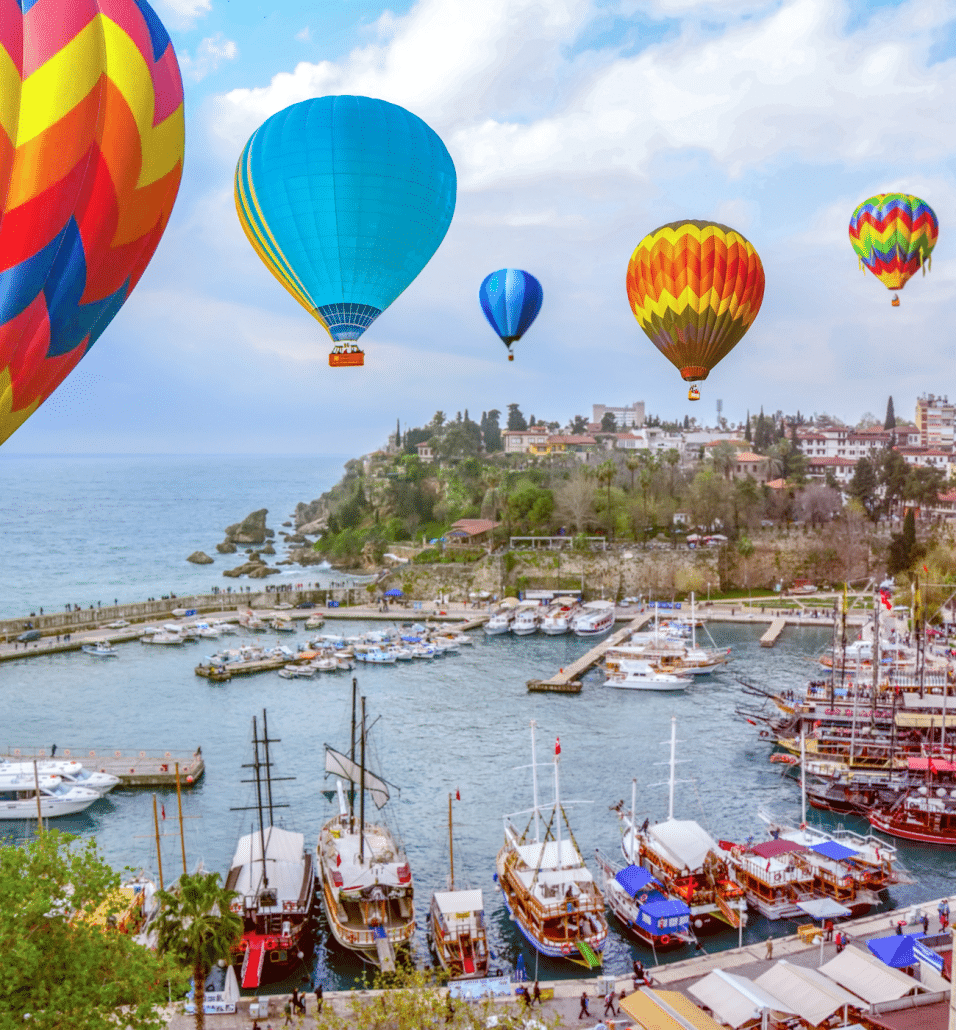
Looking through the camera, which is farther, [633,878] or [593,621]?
[593,621]

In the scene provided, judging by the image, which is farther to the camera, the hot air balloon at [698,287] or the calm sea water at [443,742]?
the hot air balloon at [698,287]

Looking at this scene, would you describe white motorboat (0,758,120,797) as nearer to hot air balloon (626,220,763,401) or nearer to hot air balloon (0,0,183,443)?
hot air balloon (626,220,763,401)

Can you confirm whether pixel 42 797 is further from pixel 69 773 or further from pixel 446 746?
pixel 446 746

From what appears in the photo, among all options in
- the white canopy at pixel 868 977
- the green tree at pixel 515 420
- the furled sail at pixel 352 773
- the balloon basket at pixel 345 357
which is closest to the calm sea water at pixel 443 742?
the furled sail at pixel 352 773

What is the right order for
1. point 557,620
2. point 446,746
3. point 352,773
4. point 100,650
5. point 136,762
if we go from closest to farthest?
1. point 352,773
2. point 136,762
3. point 446,746
4. point 100,650
5. point 557,620

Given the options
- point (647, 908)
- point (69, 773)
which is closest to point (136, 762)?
Answer: point (69, 773)

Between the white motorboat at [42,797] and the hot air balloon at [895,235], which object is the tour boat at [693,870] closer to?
the white motorboat at [42,797]
